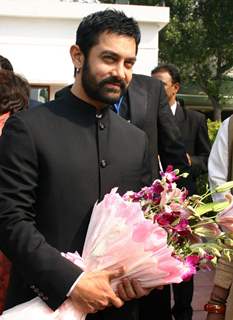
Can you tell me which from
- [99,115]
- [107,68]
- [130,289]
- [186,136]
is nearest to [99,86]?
[107,68]

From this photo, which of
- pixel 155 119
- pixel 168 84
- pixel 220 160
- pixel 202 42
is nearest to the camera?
pixel 220 160

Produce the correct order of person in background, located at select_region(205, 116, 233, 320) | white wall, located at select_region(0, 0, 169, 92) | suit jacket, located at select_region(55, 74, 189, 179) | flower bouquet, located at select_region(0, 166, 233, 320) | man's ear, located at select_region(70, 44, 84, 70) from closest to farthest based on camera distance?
1. flower bouquet, located at select_region(0, 166, 233, 320)
2. man's ear, located at select_region(70, 44, 84, 70)
3. person in background, located at select_region(205, 116, 233, 320)
4. suit jacket, located at select_region(55, 74, 189, 179)
5. white wall, located at select_region(0, 0, 169, 92)

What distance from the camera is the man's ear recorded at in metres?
2.01

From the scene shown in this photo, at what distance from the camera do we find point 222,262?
2.54 m

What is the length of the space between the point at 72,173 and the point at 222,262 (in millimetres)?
932

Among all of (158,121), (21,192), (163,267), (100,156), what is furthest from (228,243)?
(158,121)

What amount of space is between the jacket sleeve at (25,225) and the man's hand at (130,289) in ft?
0.48

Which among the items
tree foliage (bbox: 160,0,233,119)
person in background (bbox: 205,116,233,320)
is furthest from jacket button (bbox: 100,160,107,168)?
tree foliage (bbox: 160,0,233,119)

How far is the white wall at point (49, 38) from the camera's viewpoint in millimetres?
9523

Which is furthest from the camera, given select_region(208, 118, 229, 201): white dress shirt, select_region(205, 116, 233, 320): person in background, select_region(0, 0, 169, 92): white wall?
select_region(0, 0, 169, 92): white wall

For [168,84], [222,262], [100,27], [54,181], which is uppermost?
[100,27]

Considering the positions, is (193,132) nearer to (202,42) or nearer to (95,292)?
(95,292)

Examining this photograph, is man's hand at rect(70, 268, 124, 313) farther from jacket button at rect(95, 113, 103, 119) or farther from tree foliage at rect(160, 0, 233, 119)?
tree foliage at rect(160, 0, 233, 119)

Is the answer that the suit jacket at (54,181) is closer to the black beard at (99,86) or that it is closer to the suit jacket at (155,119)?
the black beard at (99,86)
